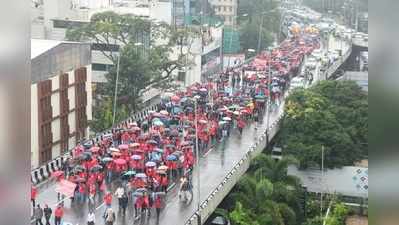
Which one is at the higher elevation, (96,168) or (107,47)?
(107,47)

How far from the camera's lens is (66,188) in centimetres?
305

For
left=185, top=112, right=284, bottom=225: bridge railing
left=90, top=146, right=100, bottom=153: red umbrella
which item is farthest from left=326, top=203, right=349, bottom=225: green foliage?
left=90, top=146, right=100, bottom=153: red umbrella

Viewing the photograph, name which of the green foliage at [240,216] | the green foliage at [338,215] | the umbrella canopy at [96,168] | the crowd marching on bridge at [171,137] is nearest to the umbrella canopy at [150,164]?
the crowd marching on bridge at [171,137]

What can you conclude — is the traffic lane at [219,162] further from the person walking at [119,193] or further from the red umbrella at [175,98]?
the red umbrella at [175,98]

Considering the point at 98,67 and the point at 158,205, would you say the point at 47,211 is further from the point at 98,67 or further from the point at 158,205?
the point at 98,67

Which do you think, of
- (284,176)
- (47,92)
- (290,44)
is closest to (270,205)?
(284,176)

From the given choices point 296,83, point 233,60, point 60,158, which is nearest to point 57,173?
point 60,158

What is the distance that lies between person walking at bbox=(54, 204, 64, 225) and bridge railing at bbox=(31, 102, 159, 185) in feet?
0.59

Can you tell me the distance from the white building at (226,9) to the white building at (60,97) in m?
0.78

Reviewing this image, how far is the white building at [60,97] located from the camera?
2.96 m

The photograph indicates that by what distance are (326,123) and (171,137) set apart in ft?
2.65

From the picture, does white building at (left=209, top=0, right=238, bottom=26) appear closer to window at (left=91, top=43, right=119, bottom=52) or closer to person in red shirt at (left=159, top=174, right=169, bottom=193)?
window at (left=91, top=43, right=119, bottom=52)
